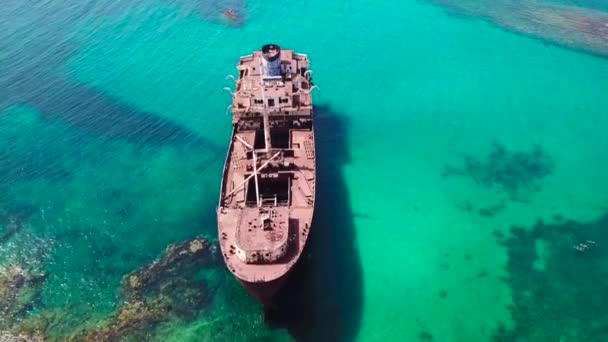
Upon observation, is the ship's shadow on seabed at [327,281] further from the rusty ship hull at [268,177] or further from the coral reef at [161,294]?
the coral reef at [161,294]

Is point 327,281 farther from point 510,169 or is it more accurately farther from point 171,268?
point 510,169

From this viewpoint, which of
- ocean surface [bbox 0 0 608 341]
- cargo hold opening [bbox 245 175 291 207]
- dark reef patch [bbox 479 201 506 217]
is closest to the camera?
ocean surface [bbox 0 0 608 341]

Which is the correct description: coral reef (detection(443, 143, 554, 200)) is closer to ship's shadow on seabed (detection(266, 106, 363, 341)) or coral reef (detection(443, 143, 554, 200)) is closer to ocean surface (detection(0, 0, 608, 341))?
ocean surface (detection(0, 0, 608, 341))

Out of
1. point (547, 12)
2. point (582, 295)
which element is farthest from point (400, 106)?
point (547, 12)

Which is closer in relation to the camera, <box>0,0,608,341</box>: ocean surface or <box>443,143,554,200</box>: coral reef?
<box>0,0,608,341</box>: ocean surface

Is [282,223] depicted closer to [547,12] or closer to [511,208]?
[511,208]

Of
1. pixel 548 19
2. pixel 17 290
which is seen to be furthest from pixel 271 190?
pixel 548 19

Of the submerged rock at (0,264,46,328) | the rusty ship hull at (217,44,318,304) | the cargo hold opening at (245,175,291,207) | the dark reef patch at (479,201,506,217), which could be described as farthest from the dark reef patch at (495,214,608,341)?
the submerged rock at (0,264,46,328)
